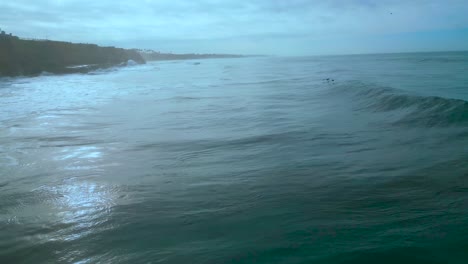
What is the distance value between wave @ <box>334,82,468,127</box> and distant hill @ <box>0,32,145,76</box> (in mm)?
38953

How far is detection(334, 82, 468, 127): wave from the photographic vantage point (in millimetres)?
10797

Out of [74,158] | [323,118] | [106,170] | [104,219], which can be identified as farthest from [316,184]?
[323,118]

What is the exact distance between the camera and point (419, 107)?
41.5 feet

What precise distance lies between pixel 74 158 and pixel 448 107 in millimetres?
10048

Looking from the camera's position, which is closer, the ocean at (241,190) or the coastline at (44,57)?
the ocean at (241,190)

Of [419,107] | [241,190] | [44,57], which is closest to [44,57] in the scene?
[44,57]

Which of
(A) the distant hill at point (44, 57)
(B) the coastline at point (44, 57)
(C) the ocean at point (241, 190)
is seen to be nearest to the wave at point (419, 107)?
(C) the ocean at point (241, 190)

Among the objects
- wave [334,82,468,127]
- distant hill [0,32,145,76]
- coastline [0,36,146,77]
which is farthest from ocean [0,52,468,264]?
distant hill [0,32,145,76]

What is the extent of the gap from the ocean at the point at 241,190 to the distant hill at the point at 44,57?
38506 mm

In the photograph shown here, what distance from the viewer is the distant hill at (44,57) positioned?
45000 mm

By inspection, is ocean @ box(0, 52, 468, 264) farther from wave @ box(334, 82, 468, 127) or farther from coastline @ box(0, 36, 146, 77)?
coastline @ box(0, 36, 146, 77)

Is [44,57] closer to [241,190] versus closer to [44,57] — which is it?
[44,57]

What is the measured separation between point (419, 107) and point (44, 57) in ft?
181

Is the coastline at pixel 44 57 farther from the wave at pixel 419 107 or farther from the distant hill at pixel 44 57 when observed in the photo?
the wave at pixel 419 107
